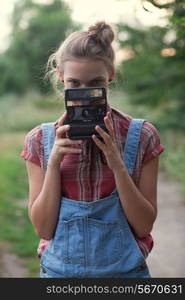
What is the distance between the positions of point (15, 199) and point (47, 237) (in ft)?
23.1

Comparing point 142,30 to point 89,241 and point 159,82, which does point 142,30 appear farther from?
point 89,241

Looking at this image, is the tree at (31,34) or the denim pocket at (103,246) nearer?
the denim pocket at (103,246)

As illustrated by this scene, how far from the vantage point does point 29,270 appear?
5457 mm

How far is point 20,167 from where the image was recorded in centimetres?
1336

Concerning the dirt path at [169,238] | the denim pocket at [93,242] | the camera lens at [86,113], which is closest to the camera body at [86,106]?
the camera lens at [86,113]

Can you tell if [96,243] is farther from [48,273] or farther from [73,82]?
[73,82]

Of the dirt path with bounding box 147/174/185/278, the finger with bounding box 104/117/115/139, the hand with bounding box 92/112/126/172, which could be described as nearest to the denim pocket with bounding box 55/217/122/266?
the hand with bounding box 92/112/126/172

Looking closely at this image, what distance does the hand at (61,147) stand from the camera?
2123 mm

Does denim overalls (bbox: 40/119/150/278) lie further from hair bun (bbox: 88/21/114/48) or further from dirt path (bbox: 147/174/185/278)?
dirt path (bbox: 147/174/185/278)


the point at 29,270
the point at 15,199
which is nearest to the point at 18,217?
the point at 15,199

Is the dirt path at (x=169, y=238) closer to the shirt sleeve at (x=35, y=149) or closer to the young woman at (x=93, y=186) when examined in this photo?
the young woman at (x=93, y=186)

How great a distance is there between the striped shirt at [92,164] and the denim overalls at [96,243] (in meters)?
0.04

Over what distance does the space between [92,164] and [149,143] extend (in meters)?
0.25

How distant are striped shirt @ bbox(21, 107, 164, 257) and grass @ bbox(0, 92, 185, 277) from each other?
2.01 feet
